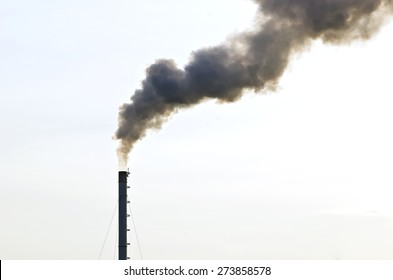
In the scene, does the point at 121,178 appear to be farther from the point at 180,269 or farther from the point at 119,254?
the point at 180,269

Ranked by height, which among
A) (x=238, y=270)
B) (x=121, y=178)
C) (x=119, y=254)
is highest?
(x=121, y=178)

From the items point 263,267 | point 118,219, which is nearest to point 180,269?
point 263,267

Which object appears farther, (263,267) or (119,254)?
(119,254)

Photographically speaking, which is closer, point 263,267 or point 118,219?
point 263,267

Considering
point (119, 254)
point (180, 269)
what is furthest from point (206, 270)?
point (119, 254)

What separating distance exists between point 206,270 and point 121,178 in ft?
53.9

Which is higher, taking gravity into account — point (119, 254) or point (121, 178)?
point (121, 178)

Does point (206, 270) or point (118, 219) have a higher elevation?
point (118, 219)

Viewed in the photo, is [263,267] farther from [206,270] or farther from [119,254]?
[119,254]

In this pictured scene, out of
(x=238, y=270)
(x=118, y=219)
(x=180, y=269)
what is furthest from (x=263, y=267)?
(x=118, y=219)

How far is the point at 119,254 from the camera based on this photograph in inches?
1620

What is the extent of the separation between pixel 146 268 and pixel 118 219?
515 inches

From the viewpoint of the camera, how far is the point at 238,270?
26.9m

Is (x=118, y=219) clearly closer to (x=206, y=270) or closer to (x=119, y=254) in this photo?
(x=119, y=254)
